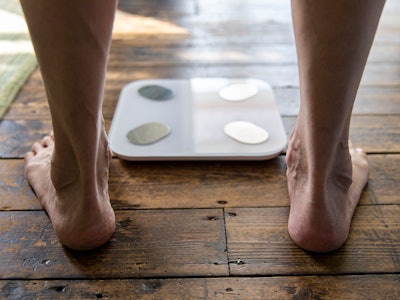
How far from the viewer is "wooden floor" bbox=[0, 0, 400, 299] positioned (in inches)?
26.2

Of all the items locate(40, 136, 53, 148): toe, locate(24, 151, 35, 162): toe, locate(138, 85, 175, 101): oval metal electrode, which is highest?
locate(40, 136, 53, 148): toe

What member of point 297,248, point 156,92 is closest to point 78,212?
point 297,248

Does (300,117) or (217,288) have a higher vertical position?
(300,117)

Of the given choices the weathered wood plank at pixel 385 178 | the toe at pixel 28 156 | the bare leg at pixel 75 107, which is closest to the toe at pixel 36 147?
the toe at pixel 28 156

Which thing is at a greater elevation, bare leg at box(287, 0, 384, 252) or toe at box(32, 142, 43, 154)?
bare leg at box(287, 0, 384, 252)

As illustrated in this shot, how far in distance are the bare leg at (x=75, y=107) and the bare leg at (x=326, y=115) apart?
0.27m

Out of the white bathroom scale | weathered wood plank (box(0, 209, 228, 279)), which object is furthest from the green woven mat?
weathered wood plank (box(0, 209, 228, 279))

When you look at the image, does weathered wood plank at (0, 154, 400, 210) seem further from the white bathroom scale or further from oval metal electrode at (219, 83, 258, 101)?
oval metal electrode at (219, 83, 258, 101)

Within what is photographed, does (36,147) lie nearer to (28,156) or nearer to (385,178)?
(28,156)

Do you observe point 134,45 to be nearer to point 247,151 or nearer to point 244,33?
point 244,33

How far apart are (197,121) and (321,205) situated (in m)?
0.39

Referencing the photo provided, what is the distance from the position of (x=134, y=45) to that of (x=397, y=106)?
794mm

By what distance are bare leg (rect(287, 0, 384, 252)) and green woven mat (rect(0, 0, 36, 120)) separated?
72 cm

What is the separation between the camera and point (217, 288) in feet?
2.18
